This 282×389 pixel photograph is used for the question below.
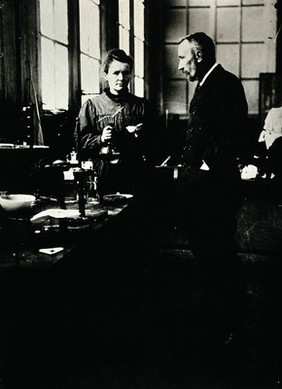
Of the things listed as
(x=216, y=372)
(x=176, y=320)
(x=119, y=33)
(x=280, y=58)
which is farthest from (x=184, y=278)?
(x=280, y=58)

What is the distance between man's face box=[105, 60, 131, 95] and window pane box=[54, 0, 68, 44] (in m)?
1.95

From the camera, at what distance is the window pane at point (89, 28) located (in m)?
6.26

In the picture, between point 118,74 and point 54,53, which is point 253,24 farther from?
point 118,74

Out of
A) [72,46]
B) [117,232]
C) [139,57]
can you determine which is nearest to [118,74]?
[117,232]

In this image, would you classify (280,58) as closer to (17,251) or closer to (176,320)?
(176,320)

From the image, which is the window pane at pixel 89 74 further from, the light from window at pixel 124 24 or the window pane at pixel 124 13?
the window pane at pixel 124 13

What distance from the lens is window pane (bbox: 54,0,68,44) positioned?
5.51 meters

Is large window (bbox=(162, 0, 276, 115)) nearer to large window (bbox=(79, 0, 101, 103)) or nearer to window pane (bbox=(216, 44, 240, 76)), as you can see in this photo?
window pane (bbox=(216, 44, 240, 76))

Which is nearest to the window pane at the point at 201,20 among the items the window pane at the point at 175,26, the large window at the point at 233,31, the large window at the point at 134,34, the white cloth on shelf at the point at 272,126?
the large window at the point at 233,31

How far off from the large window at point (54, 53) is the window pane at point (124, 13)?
2.33m

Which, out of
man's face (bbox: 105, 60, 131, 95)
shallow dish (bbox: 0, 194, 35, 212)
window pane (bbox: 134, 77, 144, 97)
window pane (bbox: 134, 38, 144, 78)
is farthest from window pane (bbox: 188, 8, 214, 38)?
shallow dish (bbox: 0, 194, 35, 212)

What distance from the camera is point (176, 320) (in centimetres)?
350

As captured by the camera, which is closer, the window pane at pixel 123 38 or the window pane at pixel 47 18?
the window pane at pixel 47 18

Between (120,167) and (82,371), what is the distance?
5.96 ft
